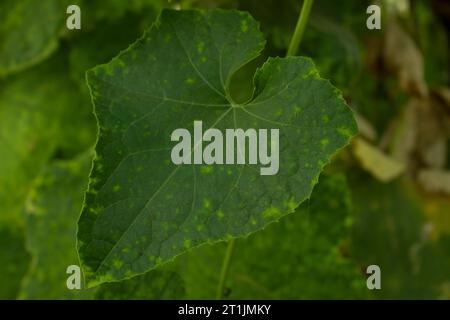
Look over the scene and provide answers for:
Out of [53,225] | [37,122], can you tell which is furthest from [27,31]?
[53,225]

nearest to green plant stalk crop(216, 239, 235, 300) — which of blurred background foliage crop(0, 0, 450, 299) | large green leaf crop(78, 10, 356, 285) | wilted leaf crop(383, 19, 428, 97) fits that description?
blurred background foliage crop(0, 0, 450, 299)

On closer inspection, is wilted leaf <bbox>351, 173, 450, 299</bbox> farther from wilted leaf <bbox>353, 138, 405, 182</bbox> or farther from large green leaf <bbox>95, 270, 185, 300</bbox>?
large green leaf <bbox>95, 270, 185, 300</bbox>

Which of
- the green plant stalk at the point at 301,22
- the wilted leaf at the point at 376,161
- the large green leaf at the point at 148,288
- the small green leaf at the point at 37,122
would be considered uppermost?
the small green leaf at the point at 37,122

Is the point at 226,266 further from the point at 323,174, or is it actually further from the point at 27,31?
the point at 27,31

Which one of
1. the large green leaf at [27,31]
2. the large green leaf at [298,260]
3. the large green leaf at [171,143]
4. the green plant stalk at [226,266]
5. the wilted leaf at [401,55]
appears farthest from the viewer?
the wilted leaf at [401,55]

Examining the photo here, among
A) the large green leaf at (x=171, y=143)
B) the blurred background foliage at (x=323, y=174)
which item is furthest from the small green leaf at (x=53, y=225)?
the large green leaf at (x=171, y=143)

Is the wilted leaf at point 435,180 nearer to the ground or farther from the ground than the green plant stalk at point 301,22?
farther from the ground

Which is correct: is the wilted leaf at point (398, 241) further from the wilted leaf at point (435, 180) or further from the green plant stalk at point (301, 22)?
the green plant stalk at point (301, 22)

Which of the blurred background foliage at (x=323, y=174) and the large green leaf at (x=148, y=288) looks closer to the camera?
the large green leaf at (x=148, y=288)
